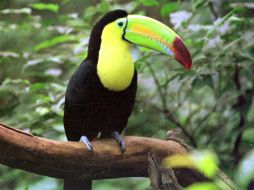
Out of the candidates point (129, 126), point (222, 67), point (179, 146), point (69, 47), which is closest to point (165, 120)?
point (129, 126)

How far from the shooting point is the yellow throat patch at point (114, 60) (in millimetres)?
1963

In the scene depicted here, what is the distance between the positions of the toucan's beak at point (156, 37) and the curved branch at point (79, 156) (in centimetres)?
34

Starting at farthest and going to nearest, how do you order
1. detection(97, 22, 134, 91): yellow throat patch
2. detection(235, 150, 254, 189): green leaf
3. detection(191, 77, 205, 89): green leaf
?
1. detection(191, 77, 205, 89): green leaf
2. detection(97, 22, 134, 91): yellow throat patch
3. detection(235, 150, 254, 189): green leaf

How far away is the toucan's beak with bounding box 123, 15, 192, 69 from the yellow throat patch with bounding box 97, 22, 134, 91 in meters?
0.04

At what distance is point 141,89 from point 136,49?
0.44m

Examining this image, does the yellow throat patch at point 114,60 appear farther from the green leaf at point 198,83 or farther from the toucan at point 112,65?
the green leaf at point 198,83

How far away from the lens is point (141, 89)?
2691 mm

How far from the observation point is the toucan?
6.31 ft

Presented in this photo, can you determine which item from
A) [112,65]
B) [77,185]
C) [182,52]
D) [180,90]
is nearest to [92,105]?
[112,65]

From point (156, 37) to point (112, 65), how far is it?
20cm

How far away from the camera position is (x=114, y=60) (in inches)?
77.0

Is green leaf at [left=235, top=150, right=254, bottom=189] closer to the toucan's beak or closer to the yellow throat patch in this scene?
the toucan's beak

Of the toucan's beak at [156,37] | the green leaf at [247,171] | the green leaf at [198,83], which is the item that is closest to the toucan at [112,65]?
the toucan's beak at [156,37]

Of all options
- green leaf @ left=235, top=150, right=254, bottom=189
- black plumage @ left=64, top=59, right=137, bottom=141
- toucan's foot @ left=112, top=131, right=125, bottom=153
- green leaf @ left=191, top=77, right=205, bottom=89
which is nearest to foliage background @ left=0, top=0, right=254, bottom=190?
green leaf @ left=191, top=77, right=205, bottom=89
